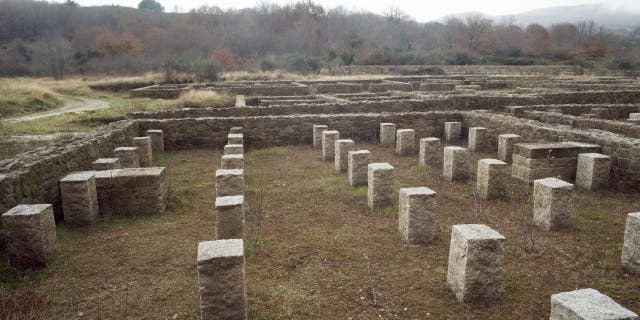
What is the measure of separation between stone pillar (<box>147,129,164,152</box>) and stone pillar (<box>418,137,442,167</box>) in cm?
694

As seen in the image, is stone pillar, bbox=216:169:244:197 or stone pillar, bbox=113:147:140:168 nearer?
stone pillar, bbox=216:169:244:197

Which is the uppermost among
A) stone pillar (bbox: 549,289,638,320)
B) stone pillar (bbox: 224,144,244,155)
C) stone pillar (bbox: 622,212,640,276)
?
stone pillar (bbox: 224,144,244,155)

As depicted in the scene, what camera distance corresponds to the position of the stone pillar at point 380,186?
22.3 feet

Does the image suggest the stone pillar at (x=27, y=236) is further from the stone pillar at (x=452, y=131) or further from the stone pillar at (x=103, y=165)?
the stone pillar at (x=452, y=131)

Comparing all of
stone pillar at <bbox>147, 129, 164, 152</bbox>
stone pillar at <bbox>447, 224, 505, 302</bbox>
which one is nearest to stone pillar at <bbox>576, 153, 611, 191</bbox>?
stone pillar at <bbox>447, 224, 505, 302</bbox>

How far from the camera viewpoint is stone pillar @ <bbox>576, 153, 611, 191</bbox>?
7.48 m

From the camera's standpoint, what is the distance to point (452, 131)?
40.3ft

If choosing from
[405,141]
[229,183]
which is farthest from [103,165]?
[405,141]

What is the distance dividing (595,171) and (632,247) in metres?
3.28

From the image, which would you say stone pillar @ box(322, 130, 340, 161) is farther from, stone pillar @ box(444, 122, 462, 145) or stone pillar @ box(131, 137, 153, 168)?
stone pillar @ box(131, 137, 153, 168)

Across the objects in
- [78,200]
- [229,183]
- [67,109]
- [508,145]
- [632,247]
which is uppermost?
[67,109]

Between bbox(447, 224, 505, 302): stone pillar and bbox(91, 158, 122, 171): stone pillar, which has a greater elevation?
bbox(91, 158, 122, 171): stone pillar

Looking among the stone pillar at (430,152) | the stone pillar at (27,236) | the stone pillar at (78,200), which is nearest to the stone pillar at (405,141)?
the stone pillar at (430,152)

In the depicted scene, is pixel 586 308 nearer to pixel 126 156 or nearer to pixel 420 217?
pixel 420 217
